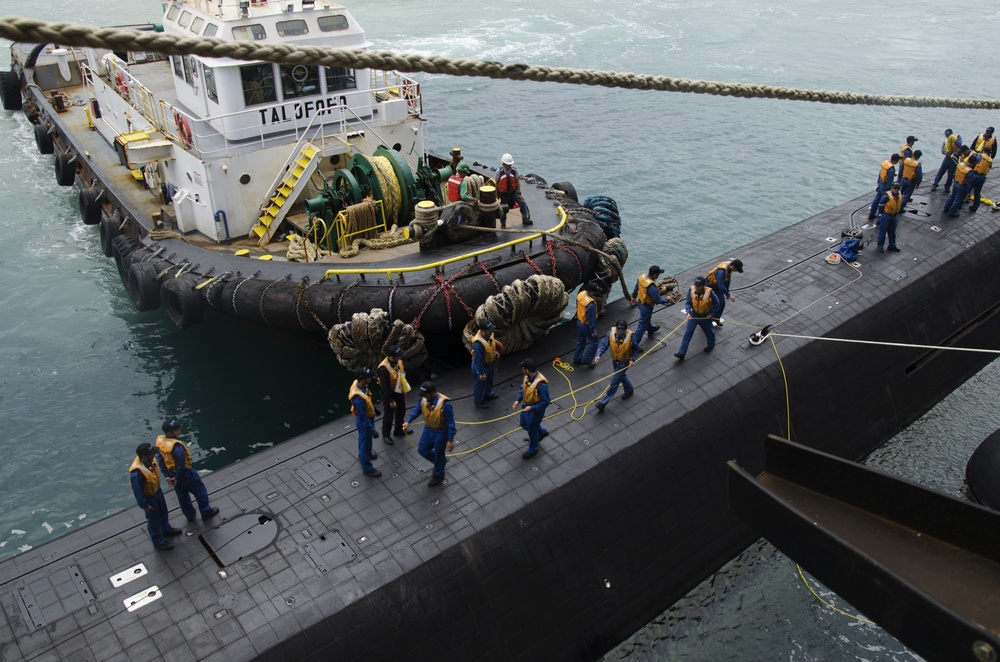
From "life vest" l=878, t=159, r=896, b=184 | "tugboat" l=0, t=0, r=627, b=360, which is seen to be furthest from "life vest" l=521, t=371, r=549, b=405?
"life vest" l=878, t=159, r=896, b=184

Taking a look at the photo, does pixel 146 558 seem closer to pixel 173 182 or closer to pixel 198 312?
pixel 198 312

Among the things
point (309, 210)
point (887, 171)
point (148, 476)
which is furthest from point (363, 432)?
point (887, 171)

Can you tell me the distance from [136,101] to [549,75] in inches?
684

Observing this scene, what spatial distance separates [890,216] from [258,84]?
13.9 metres

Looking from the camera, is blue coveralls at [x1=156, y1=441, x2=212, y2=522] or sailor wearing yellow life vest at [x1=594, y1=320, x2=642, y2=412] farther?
sailor wearing yellow life vest at [x1=594, y1=320, x2=642, y2=412]

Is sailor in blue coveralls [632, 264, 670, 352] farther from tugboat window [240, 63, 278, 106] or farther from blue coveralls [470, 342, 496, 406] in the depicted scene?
tugboat window [240, 63, 278, 106]

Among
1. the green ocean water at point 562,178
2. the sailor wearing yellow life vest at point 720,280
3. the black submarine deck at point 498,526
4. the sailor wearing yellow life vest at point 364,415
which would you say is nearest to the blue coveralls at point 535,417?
the black submarine deck at point 498,526

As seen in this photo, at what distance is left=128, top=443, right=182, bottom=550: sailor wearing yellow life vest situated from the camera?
364 inches

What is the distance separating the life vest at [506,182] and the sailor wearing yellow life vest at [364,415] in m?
6.37

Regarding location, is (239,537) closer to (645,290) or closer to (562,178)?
(645,290)

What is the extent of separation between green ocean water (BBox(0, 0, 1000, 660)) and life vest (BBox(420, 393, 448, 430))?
432 cm

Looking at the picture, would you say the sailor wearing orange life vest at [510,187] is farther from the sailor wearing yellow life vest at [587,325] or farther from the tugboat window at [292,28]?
the tugboat window at [292,28]

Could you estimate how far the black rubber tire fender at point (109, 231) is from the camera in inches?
740

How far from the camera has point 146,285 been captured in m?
16.1
